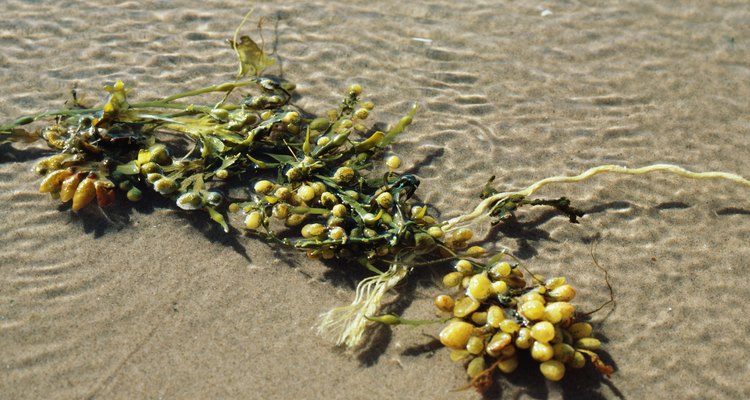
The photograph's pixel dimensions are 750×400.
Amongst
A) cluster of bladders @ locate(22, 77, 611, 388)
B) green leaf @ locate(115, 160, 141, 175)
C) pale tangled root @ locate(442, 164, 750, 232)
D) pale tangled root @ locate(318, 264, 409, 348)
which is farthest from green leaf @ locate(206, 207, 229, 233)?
pale tangled root @ locate(442, 164, 750, 232)

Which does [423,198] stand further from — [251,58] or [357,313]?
[251,58]

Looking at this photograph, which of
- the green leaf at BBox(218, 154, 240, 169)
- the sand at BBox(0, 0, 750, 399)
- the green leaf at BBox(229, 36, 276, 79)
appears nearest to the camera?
the sand at BBox(0, 0, 750, 399)

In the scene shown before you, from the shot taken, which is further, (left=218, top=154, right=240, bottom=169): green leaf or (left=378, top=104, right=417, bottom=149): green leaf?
(left=378, top=104, right=417, bottom=149): green leaf

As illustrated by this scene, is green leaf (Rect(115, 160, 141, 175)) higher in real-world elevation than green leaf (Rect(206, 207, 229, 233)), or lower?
higher

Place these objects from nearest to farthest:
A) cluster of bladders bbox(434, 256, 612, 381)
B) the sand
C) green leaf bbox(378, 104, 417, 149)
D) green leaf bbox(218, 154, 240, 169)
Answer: cluster of bladders bbox(434, 256, 612, 381), the sand, green leaf bbox(218, 154, 240, 169), green leaf bbox(378, 104, 417, 149)

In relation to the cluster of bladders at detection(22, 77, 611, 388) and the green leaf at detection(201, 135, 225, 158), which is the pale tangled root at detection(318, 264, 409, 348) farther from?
the green leaf at detection(201, 135, 225, 158)

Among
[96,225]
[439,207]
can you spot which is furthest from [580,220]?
[96,225]

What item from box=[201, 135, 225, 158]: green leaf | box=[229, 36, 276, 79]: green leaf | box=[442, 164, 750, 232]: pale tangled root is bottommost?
box=[442, 164, 750, 232]: pale tangled root

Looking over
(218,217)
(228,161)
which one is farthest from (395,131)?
(218,217)
